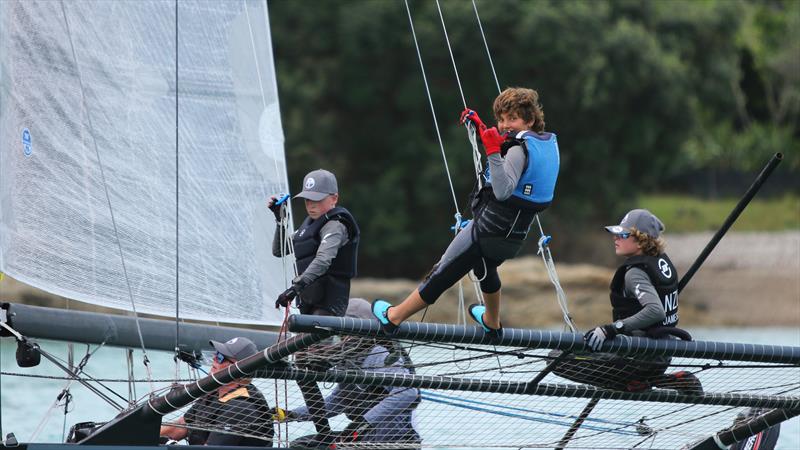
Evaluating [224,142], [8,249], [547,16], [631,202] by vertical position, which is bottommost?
[8,249]

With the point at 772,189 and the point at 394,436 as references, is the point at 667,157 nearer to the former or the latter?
the point at 772,189

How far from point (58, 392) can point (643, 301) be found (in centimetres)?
818

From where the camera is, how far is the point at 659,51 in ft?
79.2

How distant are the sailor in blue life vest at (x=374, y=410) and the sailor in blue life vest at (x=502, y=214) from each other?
0.45 meters

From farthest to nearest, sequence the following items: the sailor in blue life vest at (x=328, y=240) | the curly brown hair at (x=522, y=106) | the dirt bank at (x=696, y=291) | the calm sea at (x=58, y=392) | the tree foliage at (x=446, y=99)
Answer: the tree foliage at (x=446, y=99) → the dirt bank at (x=696, y=291) → the calm sea at (x=58, y=392) → the sailor in blue life vest at (x=328, y=240) → the curly brown hair at (x=522, y=106)

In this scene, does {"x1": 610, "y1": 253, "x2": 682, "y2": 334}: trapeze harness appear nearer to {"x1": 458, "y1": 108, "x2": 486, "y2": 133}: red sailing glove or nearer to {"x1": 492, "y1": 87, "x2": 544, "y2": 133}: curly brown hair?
{"x1": 492, "y1": 87, "x2": 544, "y2": 133}: curly brown hair

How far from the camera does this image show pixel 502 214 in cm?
554

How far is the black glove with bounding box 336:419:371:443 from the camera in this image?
6.25m

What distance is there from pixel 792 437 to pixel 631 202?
16.3 m

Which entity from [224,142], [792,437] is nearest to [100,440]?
[224,142]

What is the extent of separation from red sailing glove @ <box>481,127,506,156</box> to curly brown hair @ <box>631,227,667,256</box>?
3.28 feet

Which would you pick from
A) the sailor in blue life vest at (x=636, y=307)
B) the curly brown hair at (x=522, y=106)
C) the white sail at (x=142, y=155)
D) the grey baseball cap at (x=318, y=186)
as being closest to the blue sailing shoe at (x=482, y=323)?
the sailor in blue life vest at (x=636, y=307)

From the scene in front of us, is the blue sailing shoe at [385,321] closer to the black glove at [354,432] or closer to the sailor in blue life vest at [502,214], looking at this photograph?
the sailor in blue life vest at [502,214]

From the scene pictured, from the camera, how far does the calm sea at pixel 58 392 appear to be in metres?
9.22
